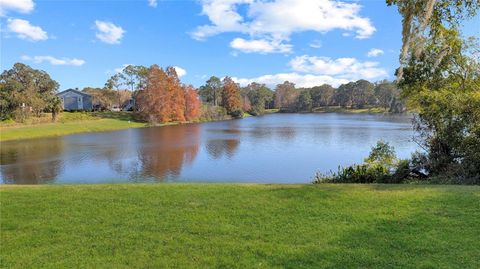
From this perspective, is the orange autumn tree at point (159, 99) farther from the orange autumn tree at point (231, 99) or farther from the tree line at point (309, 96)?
the tree line at point (309, 96)

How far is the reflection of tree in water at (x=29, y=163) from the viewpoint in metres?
20.1

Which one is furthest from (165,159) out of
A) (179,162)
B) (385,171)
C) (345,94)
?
(345,94)

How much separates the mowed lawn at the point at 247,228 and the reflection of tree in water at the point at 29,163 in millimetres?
12461

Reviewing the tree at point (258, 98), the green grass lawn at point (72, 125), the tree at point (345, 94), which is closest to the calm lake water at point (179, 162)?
the green grass lawn at point (72, 125)

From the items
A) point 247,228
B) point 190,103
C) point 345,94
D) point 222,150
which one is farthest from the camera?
point 345,94

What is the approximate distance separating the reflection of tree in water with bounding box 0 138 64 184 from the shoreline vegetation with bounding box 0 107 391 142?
1062 centimetres

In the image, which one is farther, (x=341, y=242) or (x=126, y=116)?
(x=126, y=116)

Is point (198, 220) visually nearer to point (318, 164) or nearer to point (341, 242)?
point (341, 242)

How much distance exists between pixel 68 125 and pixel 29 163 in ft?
103

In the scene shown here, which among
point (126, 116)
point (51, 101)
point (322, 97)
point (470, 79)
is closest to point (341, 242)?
point (470, 79)

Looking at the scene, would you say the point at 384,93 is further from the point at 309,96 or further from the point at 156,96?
the point at 156,96

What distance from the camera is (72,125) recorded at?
180 ft

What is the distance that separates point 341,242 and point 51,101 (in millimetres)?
62070

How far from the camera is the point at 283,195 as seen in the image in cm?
812
